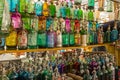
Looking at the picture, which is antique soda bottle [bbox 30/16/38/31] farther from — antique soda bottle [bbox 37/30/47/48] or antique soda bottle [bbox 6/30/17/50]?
antique soda bottle [bbox 6/30/17/50]

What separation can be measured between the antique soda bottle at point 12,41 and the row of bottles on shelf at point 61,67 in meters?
0.23

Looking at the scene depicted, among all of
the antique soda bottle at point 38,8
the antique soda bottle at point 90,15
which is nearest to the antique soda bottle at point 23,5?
the antique soda bottle at point 38,8

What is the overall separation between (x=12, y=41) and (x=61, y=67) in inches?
36.6

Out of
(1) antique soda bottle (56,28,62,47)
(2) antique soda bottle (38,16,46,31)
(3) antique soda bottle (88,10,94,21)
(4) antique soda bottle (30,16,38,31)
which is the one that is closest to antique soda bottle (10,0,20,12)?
(4) antique soda bottle (30,16,38,31)

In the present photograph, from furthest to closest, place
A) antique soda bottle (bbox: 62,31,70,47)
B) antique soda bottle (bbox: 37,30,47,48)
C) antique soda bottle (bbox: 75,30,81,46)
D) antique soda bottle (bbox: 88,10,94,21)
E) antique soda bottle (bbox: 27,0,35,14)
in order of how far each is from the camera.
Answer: antique soda bottle (bbox: 88,10,94,21) < antique soda bottle (bbox: 75,30,81,46) < antique soda bottle (bbox: 62,31,70,47) < antique soda bottle (bbox: 37,30,47,48) < antique soda bottle (bbox: 27,0,35,14)

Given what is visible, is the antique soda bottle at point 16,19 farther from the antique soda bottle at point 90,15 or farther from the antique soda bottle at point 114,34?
the antique soda bottle at point 114,34

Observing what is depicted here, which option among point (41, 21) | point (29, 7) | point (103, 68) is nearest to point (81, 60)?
point (103, 68)

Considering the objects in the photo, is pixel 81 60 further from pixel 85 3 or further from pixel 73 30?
pixel 85 3

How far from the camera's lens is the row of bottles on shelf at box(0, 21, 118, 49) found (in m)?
1.79

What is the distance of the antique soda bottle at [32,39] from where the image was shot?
193cm

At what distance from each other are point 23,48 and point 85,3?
1204 millimetres

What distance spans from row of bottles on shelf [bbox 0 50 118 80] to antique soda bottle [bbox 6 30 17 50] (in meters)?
0.23

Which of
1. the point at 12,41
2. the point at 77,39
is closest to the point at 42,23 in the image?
the point at 12,41

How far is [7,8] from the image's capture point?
169 cm
